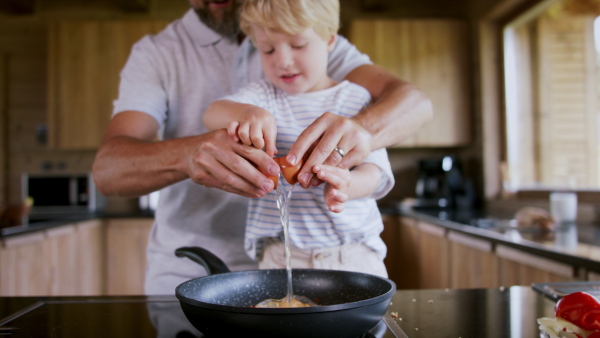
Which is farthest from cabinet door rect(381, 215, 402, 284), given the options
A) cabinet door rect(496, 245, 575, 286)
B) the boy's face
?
the boy's face

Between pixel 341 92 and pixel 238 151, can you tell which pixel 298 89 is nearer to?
pixel 341 92

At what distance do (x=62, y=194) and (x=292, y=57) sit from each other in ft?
11.8

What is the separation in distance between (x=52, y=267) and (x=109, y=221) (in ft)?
2.18

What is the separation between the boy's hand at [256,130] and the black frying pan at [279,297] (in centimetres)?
22

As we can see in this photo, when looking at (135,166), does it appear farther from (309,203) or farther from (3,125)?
(3,125)

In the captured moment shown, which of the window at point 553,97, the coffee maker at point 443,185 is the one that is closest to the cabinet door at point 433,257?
the coffee maker at point 443,185

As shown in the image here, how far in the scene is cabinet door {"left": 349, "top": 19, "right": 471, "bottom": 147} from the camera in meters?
4.03

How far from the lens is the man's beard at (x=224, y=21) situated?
1409 mm

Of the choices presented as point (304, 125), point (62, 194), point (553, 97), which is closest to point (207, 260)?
point (304, 125)

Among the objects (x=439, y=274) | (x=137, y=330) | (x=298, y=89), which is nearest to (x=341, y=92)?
(x=298, y=89)

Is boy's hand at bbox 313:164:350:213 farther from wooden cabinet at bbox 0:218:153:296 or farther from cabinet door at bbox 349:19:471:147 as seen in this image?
cabinet door at bbox 349:19:471:147

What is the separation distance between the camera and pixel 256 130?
90 centimetres

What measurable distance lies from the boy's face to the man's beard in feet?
0.73

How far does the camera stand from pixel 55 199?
4.21 m
